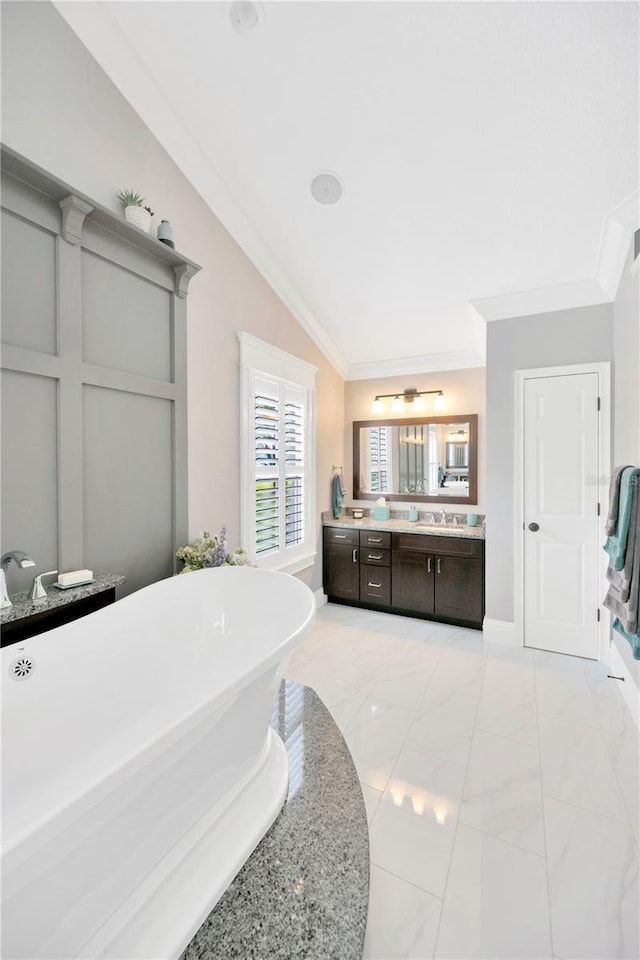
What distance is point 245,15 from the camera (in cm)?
189

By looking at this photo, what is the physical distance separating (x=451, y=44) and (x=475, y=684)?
348 centimetres

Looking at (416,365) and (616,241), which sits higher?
(616,241)

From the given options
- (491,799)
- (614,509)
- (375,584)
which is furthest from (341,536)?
(491,799)

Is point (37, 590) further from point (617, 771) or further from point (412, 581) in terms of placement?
point (412, 581)

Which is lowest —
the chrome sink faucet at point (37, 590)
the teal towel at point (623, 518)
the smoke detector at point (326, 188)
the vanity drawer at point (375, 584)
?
the vanity drawer at point (375, 584)

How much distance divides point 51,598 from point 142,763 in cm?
115

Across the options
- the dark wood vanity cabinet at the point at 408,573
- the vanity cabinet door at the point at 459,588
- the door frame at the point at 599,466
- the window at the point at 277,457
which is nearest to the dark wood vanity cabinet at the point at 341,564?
the dark wood vanity cabinet at the point at 408,573

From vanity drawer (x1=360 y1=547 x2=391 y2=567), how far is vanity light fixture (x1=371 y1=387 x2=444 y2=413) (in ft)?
5.05

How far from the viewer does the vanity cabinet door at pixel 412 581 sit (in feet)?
11.9

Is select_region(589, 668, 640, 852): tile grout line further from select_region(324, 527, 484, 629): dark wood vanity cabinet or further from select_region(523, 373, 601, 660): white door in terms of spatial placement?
select_region(324, 527, 484, 629): dark wood vanity cabinet

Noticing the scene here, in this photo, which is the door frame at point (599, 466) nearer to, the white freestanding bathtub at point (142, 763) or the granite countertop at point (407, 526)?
the granite countertop at point (407, 526)

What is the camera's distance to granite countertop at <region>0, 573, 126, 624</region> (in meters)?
1.55

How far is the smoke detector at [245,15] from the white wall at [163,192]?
72 cm

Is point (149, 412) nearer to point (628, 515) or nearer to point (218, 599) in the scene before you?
point (218, 599)
